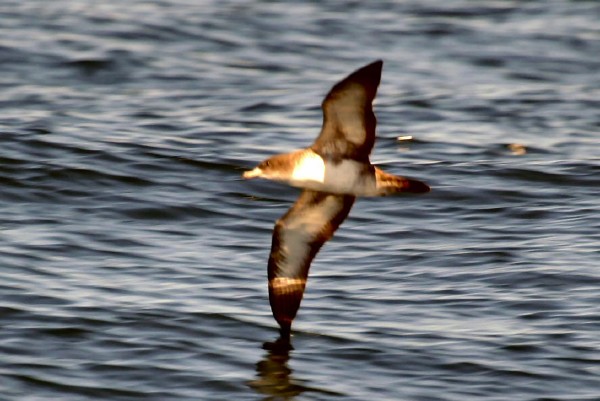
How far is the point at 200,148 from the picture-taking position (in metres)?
12.1

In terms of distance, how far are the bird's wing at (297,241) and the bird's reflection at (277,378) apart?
0.17 meters

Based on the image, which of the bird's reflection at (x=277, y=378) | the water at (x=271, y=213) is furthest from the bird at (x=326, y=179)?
the water at (x=271, y=213)

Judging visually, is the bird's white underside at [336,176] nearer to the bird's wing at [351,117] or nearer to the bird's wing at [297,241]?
the bird's wing at [351,117]

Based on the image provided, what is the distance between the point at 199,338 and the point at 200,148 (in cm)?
434

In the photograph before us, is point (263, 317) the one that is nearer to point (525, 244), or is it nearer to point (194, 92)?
point (525, 244)

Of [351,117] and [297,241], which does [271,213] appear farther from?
[351,117]

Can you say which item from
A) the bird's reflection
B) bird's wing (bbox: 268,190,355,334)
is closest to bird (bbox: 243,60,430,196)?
bird's wing (bbox: 268,190,355,334)

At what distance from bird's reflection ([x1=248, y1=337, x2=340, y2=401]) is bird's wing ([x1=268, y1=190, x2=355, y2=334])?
0.57 ft

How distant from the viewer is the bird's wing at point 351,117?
653 centimetres

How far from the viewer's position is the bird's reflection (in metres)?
7.35

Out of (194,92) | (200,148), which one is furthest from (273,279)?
(194,92)

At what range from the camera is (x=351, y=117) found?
6.85 meters

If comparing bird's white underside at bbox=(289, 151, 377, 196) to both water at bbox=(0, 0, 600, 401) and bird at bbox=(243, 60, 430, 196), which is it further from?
water at bbox=(0, 0, 600, 401)

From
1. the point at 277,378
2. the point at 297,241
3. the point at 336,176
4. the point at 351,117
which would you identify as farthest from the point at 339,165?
the point at 277,378
